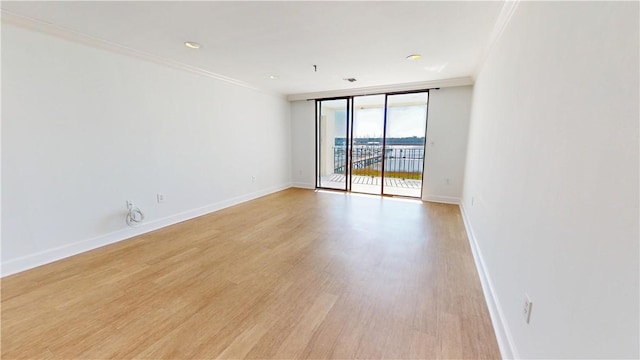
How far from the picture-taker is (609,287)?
69 centimetres

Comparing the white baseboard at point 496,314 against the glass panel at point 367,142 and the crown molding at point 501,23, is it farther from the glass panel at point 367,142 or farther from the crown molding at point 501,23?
the glass panel at point 367,142

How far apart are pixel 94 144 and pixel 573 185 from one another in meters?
3.85

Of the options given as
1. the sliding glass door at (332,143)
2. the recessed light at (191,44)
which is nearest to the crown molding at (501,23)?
the recessed light at (191,44)

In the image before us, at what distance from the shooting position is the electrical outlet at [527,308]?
120cm

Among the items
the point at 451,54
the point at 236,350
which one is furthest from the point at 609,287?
the point at 451,54

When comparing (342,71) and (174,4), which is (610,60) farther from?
(342,71)

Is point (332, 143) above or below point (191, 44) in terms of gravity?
below

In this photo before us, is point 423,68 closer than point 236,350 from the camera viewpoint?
No

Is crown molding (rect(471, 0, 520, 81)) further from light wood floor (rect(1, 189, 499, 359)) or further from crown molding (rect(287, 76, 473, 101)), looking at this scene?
light wood floor (rect(1, 189, 499, 359))

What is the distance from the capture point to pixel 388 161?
7090mm

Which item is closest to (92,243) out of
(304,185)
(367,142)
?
(304,185)

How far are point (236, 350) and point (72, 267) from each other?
6.89ft

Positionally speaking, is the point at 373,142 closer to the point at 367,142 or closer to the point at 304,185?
the point at 367,142

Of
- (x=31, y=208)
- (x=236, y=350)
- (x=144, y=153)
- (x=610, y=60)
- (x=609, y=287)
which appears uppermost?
(x=610, y=60)
